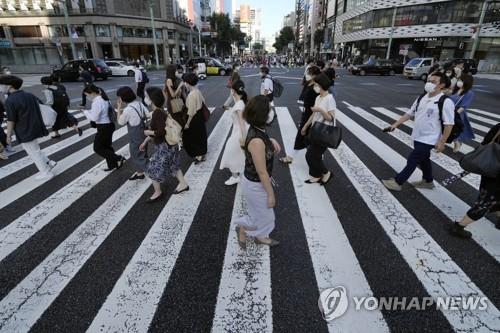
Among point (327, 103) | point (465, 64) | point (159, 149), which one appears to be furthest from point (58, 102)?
point (465, 64)

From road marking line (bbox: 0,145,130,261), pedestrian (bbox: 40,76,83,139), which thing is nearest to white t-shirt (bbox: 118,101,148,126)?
road marking line (bbox: 0,145,130,261)

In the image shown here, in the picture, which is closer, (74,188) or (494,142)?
(494,142)

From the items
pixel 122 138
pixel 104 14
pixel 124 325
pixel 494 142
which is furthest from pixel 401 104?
pixel 104 14

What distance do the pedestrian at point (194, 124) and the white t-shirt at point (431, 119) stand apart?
12.0 ft

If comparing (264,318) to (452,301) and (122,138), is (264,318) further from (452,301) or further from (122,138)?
(122,138)

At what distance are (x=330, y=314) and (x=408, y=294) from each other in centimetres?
82

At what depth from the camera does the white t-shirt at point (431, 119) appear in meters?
3.75

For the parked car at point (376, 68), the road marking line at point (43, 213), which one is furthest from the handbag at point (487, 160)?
the parked car at point (376, 68)

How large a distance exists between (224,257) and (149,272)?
803 millimetres

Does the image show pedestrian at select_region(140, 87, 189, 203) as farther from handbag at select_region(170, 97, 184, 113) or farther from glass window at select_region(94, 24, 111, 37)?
glass window at select_region(94, 24, 111, 37)

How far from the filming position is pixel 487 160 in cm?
288

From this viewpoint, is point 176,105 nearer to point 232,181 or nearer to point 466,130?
point 232,181

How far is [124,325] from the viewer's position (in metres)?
2.32

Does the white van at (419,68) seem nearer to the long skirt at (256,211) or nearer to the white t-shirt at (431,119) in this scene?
the white t-shirt at (431,119)
